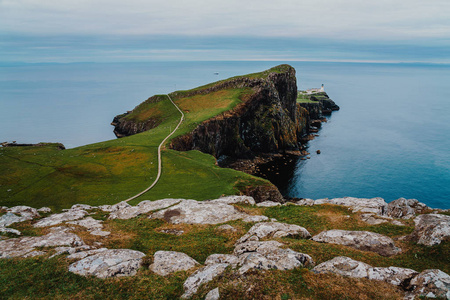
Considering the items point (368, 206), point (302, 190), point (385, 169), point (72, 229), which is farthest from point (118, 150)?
point (385, 169)

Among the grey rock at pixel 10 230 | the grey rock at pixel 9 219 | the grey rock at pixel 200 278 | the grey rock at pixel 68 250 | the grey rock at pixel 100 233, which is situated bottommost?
the grey rock at pixel 100 233

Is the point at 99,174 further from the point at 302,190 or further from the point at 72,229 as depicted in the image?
the point at 302,190

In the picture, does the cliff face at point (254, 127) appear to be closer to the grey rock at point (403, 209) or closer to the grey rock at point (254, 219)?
the grey rock at point (254, 219)

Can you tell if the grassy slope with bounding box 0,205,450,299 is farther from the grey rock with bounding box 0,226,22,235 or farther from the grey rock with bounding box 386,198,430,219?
the grey rock with bounding box 386,198,430,219

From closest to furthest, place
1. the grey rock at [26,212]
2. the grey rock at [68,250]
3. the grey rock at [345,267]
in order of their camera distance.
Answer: the grey rock at [345,267]
the grey rock at [68,250]
the grey rock at [26,212]

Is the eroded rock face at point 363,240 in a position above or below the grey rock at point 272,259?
below

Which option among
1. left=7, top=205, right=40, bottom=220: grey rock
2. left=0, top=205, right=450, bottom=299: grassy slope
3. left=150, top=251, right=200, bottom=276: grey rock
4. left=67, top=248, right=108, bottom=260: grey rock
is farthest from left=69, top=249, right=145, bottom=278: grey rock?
left=7, top=205, right=40, bottom=220: grey rock

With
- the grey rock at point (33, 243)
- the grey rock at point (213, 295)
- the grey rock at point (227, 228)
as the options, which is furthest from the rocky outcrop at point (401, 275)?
the grey rock at point (33, 243)

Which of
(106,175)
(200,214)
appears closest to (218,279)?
(200,214)
